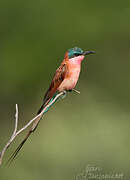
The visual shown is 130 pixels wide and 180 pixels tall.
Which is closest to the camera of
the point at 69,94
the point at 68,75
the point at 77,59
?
the point at 77,59

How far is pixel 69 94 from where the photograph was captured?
30.3 feet

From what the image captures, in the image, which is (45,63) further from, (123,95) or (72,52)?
(72,52)

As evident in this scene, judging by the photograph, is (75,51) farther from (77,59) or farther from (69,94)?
(69,94)

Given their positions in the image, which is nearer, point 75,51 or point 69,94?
point 75,51

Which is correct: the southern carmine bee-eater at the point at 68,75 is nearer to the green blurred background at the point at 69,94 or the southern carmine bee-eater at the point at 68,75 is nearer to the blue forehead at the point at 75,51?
the blue forehead at the point at 75,51

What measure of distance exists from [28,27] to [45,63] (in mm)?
1389

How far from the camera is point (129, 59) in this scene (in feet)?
38.9

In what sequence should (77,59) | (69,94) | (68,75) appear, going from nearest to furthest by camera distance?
1. (77,59)
2. (68,75)
3. (69,94)

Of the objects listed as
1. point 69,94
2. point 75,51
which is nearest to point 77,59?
point 75,51

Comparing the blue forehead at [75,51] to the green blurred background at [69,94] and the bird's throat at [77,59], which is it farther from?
the green blurred background at [69,94]

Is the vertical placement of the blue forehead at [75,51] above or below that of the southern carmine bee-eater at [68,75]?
above

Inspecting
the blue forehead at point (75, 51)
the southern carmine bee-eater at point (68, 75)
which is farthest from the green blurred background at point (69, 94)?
the blue forehead at point (75, 51)

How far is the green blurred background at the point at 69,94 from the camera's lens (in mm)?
8008

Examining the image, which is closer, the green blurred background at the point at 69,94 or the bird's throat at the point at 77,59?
the bird's throat at the point at 77,59
